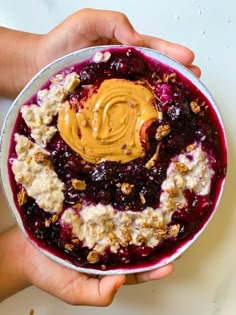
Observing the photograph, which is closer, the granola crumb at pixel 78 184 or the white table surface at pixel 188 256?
the granola crumb at pixel 78 184

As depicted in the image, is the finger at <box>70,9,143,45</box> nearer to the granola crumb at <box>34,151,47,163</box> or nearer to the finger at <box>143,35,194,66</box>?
the finger at <box>143,35,194,66</box>

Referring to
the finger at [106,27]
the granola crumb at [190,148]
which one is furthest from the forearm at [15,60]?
the granola crumb at [190,148]

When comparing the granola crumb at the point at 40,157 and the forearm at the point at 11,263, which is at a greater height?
the granola crumb at the point at 40,157

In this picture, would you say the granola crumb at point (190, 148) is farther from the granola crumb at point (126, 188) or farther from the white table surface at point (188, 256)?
the white table surface at point (188, 256)

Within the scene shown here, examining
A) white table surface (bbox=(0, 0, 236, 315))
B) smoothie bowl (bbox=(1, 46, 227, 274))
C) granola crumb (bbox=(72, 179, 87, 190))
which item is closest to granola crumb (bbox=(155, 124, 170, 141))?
smoothie bowl (bbox=(1, 46, 227, 274))

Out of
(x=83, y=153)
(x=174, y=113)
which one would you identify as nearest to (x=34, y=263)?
(x=83, y=153)

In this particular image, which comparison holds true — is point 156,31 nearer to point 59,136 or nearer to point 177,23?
point 177,23

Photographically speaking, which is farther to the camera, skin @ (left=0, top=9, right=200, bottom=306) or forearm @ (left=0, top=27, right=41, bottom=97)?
forearm @ (left=0, top=27, right=41, bottom=97)
